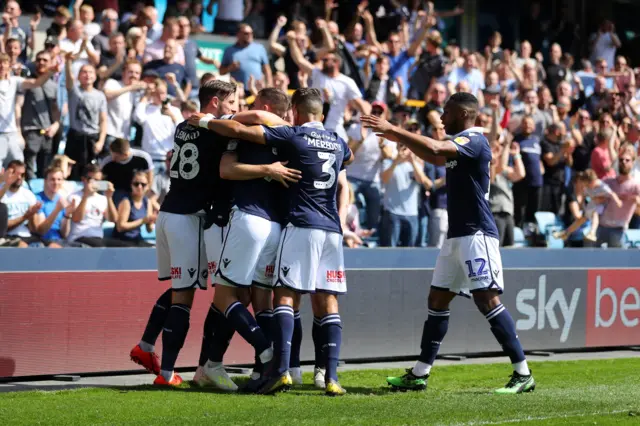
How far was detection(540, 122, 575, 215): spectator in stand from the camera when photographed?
16906 mm

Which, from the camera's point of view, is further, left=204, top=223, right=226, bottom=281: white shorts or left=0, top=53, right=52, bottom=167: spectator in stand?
left=0, top=53, right=52, bottom=167: spectator in stand

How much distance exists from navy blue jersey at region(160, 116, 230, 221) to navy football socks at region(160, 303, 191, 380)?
75cm

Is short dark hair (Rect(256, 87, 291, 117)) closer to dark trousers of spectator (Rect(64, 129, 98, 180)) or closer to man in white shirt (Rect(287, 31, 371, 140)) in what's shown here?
dark trousers of spectator (Rect(64, 129, 98, 180))

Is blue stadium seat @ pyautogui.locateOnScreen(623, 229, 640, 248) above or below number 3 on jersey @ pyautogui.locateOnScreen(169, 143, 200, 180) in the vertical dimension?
below

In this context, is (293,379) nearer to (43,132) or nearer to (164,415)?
(164,415)

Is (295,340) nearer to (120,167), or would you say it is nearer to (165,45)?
(120,167)

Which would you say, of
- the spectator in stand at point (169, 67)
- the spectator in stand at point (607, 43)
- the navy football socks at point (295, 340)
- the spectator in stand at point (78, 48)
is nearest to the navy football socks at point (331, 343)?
the navy football socks at point (295, 340)

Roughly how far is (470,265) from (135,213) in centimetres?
478

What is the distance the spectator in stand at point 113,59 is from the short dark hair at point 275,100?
5.93 metres

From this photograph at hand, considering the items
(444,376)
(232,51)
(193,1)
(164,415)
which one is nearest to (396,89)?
(232,51)

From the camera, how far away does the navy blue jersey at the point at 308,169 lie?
8273 millimetres

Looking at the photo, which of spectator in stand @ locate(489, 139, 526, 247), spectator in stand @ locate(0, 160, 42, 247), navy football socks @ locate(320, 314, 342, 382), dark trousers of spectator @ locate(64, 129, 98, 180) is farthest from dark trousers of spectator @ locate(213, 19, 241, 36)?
navy football socks @ locate(320, 314, 342, 382)

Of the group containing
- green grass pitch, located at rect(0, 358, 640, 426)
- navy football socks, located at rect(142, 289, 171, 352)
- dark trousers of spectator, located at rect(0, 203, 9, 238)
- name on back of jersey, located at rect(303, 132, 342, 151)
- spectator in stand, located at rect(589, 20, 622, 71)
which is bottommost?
green grass pitch, located at rect(0, 358, 640, 426)

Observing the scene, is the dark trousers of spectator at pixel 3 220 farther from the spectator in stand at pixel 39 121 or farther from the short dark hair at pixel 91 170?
the spectator in stand at pixel 39 121
